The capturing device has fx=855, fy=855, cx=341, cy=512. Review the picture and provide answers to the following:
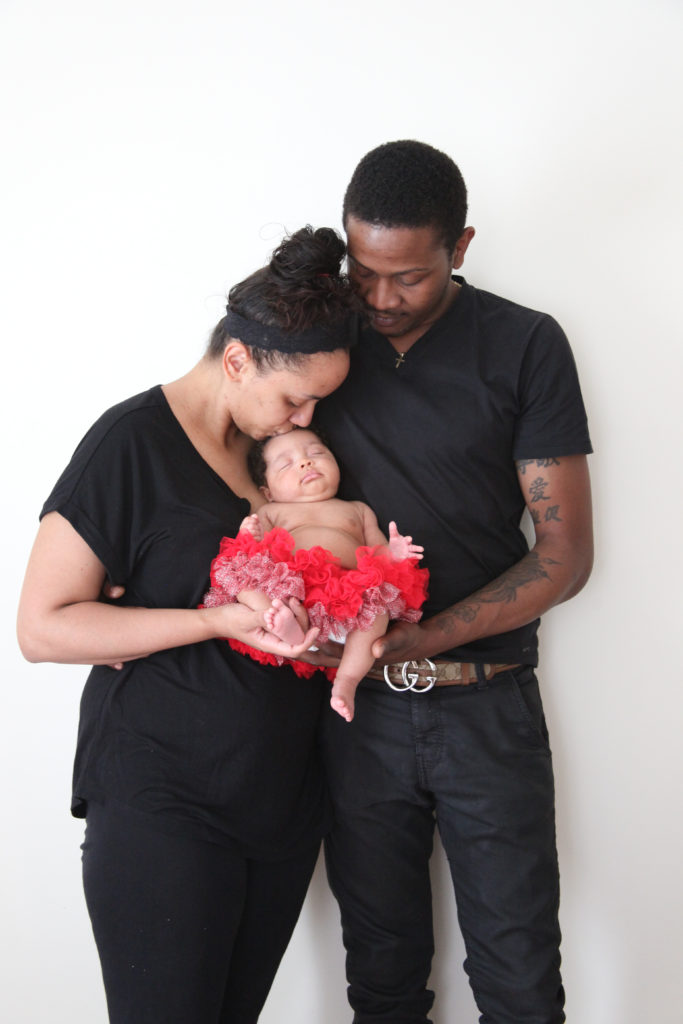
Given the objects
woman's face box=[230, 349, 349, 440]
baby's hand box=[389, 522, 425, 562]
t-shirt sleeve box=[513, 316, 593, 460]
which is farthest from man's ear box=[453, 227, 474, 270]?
baby's hand box=[389, 522, 425, 562]

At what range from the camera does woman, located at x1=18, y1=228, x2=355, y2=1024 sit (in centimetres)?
165

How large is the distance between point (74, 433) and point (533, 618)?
1.34m

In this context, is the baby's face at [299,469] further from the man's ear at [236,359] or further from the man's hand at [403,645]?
the man's hand at [403,645]

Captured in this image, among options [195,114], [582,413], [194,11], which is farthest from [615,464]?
[194,11]

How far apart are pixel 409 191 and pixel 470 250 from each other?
0.52 metres

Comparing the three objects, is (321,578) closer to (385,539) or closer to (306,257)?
(385,539)

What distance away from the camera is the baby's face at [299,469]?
1941mm

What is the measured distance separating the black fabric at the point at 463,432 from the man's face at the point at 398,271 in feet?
0.36

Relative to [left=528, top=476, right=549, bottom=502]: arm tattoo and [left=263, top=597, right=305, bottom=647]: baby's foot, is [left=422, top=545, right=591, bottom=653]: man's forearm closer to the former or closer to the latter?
[left=528, top=476, right=549, bottom=502]: arm tattoo

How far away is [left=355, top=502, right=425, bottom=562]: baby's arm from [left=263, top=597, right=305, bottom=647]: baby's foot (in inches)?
11.3

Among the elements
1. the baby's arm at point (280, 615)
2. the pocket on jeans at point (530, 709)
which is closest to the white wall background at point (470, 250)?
the pocket on jeans at point (530, 709)

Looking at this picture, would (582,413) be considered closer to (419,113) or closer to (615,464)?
Answer: (615,464)

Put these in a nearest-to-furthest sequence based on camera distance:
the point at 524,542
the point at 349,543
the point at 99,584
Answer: the point at 99,584
the point at 349,543
the point at 524,542

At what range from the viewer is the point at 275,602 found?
1.61m
